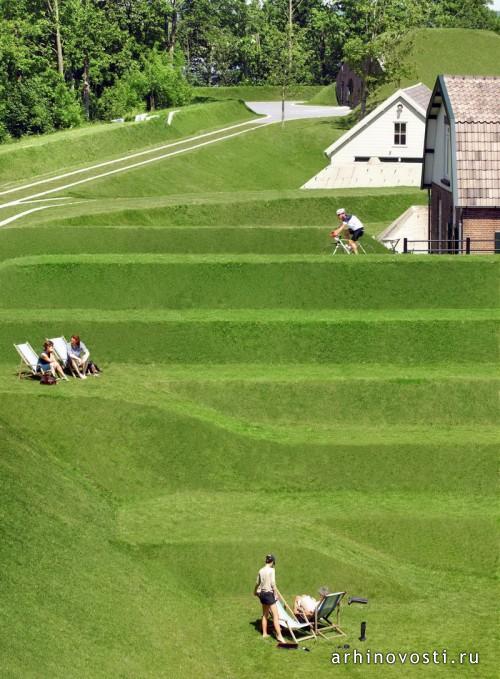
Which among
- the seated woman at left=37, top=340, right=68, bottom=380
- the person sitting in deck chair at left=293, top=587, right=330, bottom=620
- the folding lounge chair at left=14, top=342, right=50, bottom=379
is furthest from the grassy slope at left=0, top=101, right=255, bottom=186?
the person sitting in deck chair at left=293, top=587, right=330, bottom=620

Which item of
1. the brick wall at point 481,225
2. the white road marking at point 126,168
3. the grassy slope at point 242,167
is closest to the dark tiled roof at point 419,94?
the grassy slope at point 242,167

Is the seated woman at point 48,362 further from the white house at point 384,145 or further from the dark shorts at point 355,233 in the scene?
the white house at point 384,145

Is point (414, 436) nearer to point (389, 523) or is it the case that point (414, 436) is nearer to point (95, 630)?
point (389, 523)

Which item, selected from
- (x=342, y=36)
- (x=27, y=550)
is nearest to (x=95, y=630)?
(x=27, y=550)

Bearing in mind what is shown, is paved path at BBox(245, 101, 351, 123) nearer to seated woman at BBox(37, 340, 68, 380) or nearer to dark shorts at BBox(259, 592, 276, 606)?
seated woman at BBox(37, 340, 68, 380)

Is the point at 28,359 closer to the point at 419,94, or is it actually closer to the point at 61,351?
the point at 61,351
